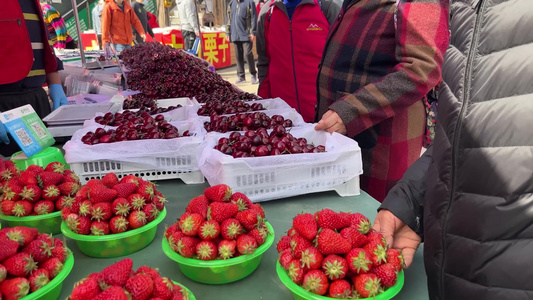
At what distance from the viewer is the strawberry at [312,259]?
2.85 feet

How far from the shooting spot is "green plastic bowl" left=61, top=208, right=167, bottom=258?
1.14 meters

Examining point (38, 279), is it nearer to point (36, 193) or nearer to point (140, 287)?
point (140, 287)

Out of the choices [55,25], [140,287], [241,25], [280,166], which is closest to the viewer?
[140,287]

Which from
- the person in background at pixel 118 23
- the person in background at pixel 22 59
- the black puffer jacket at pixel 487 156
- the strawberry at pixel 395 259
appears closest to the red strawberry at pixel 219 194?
the strawberry at pixel 395 259

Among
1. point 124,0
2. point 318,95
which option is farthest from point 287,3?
point 124,0

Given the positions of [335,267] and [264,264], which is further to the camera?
[264,264]

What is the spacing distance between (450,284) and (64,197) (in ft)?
3.67

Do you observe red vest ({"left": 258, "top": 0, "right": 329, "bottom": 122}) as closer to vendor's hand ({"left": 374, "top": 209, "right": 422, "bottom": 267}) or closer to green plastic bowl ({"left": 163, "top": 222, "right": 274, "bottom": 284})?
vendor's hand ({"left": 374, "top": 209, "right": 422, "bottom": 267})

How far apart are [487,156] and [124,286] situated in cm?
69

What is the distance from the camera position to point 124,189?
1188 mm

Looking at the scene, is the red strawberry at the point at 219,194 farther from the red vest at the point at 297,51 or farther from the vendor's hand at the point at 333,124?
the red vest at the point at 297,51

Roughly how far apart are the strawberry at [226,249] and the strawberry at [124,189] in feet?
1.20

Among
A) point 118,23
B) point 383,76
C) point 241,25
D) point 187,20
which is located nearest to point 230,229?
point 383,76

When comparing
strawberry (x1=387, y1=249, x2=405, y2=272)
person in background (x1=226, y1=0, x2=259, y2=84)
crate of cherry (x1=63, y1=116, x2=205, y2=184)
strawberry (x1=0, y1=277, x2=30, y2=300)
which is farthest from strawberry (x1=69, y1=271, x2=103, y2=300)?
person in background (x1=226, y1=0, x2=259, y2=84)
